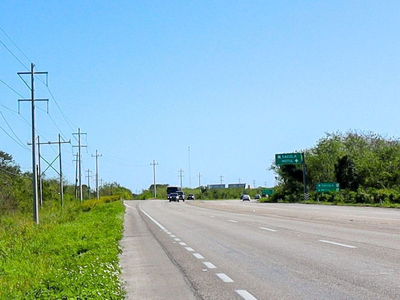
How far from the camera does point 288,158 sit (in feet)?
286

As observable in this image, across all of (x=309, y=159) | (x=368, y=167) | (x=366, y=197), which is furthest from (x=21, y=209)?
(x=309, y=159)

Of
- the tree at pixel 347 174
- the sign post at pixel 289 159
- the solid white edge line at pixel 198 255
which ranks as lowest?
the solid white edge line at pixel 198 255

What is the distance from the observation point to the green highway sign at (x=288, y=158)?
87.2 m

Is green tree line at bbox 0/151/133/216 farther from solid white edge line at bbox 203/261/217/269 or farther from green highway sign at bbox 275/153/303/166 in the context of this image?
solid white edge line at bbox 203/261/217/269

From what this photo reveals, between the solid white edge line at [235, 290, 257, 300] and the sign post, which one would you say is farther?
the sign post

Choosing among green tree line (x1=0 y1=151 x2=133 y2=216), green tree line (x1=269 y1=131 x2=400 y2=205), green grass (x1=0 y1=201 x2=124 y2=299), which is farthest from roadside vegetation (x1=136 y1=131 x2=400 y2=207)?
green grass (x1=0 y1=201 x2=124 y2=299)

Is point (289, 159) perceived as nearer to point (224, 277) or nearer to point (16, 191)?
point (16, 191)

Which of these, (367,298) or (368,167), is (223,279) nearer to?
(367,298)

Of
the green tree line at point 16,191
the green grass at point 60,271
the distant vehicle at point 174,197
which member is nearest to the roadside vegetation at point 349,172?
the distant vehicle at point 174,197

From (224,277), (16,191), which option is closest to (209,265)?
(224,277)

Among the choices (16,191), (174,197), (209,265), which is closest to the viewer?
(209,265)

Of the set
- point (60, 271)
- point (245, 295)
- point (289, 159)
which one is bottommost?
point (245, 295)

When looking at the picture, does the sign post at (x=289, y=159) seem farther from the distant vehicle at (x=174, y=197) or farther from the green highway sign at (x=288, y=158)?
the distant vehicle at (x=174, y=197)

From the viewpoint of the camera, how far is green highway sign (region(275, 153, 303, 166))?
8725cm
